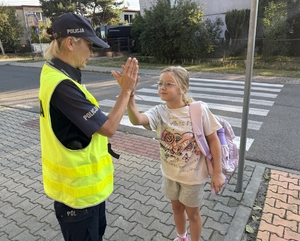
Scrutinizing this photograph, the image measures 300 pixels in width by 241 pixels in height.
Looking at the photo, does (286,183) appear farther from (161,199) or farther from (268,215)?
(161,199)

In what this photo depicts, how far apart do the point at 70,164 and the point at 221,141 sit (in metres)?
1.20

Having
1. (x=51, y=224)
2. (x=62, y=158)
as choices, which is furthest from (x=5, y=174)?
(x=62, y=158)

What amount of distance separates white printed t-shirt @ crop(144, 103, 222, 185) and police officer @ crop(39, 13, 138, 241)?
551 millimetres

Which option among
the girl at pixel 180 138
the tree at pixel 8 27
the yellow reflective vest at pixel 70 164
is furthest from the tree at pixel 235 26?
the tree at pixel 8 27

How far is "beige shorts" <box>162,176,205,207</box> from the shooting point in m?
2.14

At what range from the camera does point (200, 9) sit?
54.6ft

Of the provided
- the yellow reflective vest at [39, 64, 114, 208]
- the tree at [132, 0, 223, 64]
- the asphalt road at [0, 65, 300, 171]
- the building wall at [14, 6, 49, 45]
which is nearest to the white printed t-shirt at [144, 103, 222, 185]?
the yellow reflective vest at [39, 64, 114, 208]

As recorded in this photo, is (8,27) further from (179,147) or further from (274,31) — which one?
(179,147)

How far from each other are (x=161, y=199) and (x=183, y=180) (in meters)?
1.26

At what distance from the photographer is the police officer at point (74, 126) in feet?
4.93

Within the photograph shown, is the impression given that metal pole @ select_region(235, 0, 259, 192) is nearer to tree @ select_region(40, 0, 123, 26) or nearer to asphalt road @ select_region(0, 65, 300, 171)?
asphalt road @ select_region(0, 65, 300, 171)

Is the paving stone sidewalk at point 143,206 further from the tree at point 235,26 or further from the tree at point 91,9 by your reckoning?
the tree at point 91,9

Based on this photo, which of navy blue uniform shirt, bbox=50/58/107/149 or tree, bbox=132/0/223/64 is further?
tree, bbox=132/0/223/64

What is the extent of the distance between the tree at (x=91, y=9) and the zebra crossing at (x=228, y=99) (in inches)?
1201
